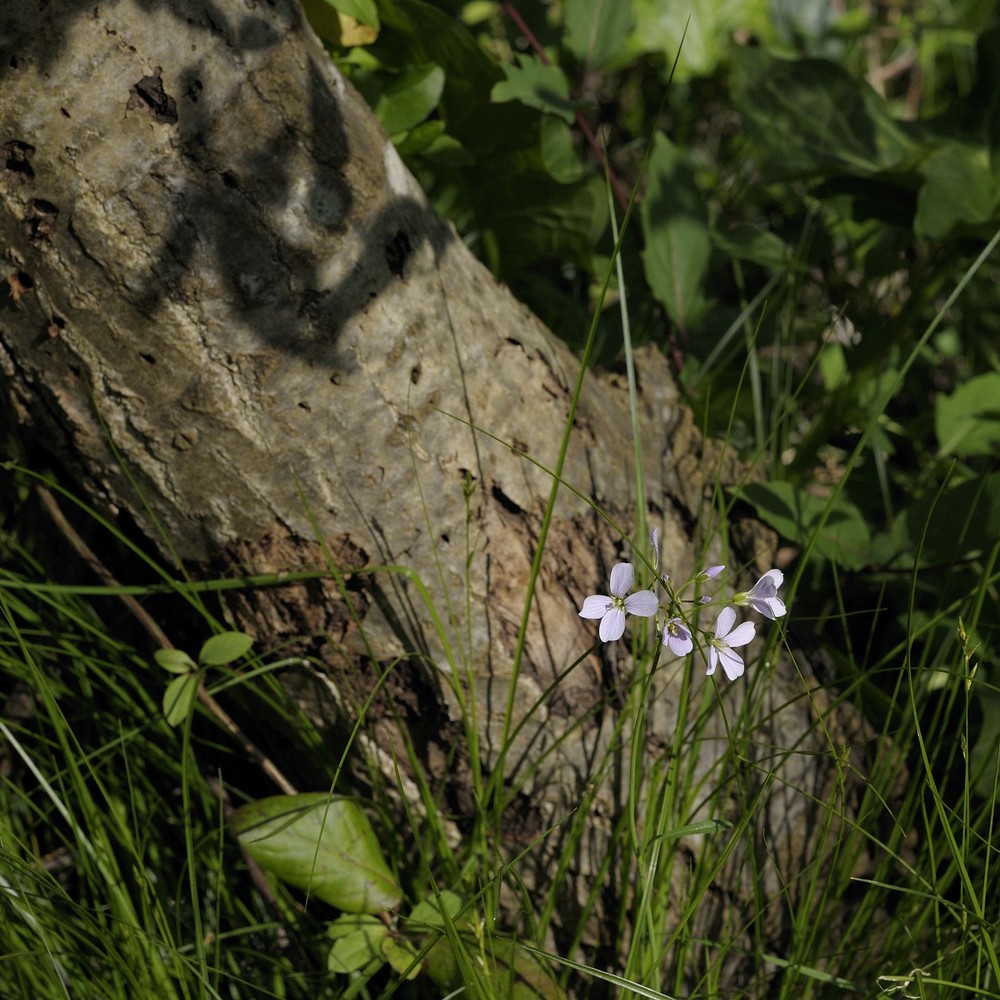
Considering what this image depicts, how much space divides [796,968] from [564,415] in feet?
3.09

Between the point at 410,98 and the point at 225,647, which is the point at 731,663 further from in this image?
the point at 410,98

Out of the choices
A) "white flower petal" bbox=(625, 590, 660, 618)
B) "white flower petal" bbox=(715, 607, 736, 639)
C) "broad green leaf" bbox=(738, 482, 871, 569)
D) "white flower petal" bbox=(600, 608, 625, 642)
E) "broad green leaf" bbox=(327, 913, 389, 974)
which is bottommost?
"broad green leaf" bbox=(327, 913, 389, 974)

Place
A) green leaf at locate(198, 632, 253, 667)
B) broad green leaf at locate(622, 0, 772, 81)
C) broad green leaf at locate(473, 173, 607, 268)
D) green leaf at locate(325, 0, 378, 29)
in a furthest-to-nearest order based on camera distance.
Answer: broad green leaf at locate(622, 0, 772, 81) < broad green leaf at locate(473, 173, 607, 268) < green leaf at locate(325, 0, 378, 29) < green leaf at locate(198, 632, 253, 667)

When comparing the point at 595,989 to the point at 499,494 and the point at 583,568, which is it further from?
the point at 499,494

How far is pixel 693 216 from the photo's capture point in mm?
2176

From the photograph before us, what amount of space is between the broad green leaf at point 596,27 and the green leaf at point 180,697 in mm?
1619

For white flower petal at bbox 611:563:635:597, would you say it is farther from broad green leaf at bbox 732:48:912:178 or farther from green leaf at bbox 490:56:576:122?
broad green leaf at bbox 732:48:912:178

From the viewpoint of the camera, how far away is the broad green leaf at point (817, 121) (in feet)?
6.70

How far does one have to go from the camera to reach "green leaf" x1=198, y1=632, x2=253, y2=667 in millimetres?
1446

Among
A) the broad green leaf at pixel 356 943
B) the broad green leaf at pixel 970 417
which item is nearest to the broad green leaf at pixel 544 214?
the broad green leaf at pixel 970 417

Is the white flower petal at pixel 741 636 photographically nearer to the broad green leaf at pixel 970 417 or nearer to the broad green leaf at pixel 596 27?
the broad green leaf at pixel 970 417

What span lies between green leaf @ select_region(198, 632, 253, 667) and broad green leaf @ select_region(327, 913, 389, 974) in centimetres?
46

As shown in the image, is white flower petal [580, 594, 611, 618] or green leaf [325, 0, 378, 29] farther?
green leaf [325, 0, 378, 29]

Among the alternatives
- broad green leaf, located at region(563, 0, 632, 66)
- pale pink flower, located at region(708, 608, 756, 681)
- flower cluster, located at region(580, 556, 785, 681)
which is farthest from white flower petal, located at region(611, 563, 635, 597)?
broad green leaf, located at region(563, 0, 632, 66)
